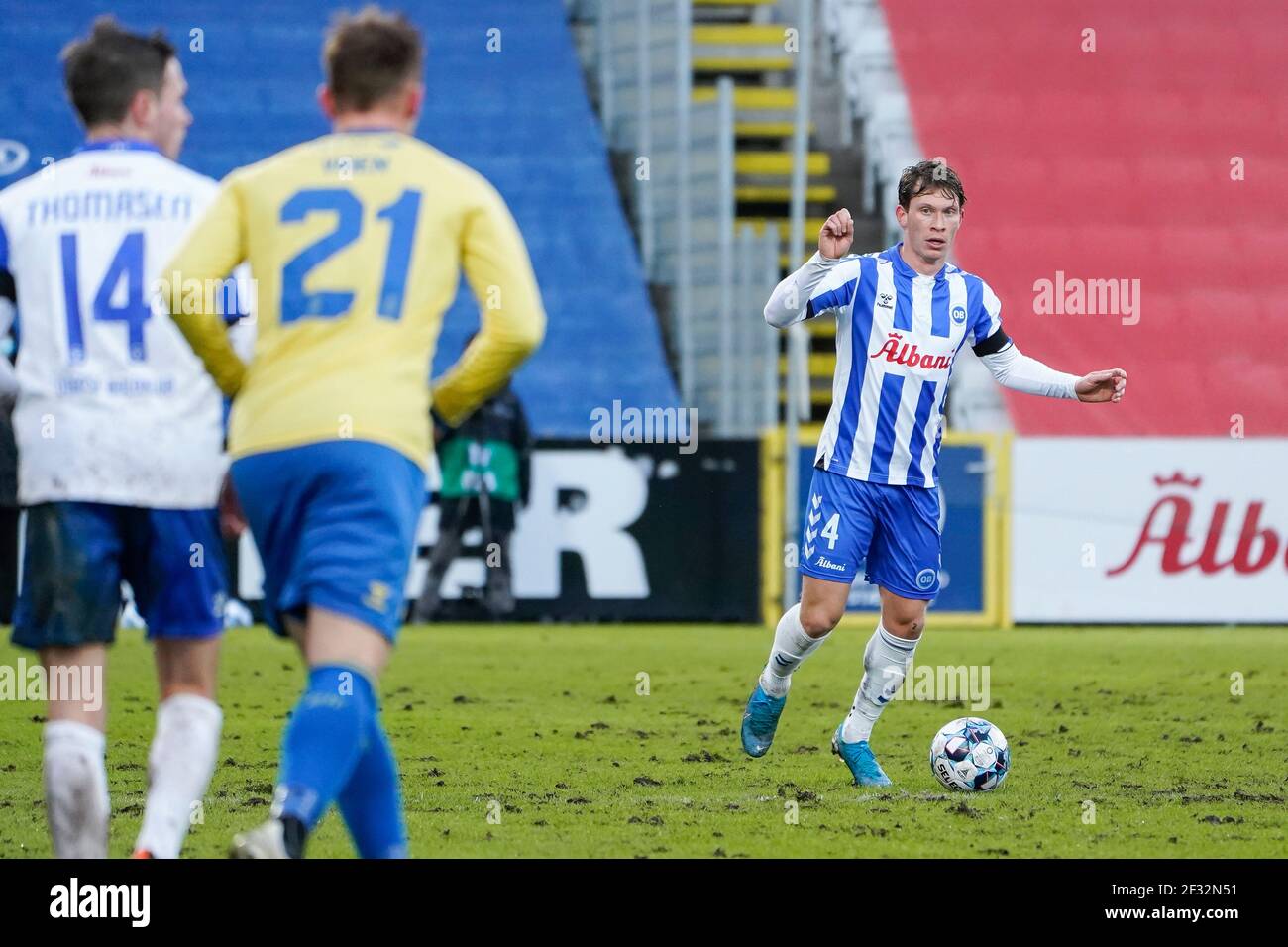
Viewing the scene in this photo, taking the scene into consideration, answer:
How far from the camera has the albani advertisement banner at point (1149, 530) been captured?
550 inches

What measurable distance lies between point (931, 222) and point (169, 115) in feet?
9.74

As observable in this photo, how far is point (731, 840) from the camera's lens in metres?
5.47

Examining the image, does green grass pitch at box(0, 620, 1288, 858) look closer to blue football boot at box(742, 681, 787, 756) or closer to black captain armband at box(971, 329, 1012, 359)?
blue football boot at box(742, 681, 787, 756)

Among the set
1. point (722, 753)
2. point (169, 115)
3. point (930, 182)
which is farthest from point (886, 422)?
point (169, 115)

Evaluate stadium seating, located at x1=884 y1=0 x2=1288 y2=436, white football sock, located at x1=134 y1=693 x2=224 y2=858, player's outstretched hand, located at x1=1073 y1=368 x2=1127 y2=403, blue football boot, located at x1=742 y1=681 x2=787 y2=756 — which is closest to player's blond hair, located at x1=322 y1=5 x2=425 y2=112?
white football sock, located at x1=134 y1=693 x2=224 y2=858

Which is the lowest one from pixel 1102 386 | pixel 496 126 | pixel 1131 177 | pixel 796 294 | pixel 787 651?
pixel 787 651

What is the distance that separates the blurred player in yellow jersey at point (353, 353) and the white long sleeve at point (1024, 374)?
3.24 metres

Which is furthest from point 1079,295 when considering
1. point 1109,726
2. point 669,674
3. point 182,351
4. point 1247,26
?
point 182,351

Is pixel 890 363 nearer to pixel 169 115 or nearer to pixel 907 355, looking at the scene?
pixel 907 355

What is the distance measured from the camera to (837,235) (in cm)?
601

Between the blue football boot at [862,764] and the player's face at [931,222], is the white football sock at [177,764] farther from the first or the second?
the player's face at [931,222]

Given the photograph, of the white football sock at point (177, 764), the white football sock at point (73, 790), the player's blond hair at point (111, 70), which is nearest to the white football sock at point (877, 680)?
the white football sock at point (177, 764)

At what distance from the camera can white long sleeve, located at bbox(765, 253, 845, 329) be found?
6.64 m
